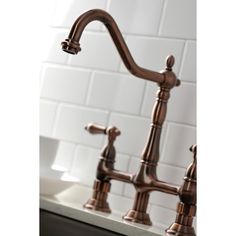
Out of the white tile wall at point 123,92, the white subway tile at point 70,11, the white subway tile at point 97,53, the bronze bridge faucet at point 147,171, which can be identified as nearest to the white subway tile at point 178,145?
the white tile wall at point 123,92

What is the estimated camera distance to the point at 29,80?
1.91 ft

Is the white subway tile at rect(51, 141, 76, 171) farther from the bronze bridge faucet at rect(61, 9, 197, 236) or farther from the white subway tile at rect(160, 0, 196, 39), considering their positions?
the white subway tile at rect(160, 0, 196, 39)

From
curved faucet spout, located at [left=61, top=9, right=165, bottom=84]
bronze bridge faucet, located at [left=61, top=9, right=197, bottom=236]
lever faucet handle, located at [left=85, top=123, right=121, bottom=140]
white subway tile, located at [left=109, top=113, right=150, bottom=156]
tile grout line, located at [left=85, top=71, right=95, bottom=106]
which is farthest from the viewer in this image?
tile grout line, located at [left=85, top=71, right=95, bottom=106]

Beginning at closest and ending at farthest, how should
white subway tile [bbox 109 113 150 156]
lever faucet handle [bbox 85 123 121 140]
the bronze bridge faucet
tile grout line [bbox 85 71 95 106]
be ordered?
the bronze bridge faucet → lever faucet handle [bbox 85 123 121 140] → white subway tile [bbox 109 113 150 156] → tile grout line [bbox 85 71 95 106]

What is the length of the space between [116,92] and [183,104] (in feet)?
0.60

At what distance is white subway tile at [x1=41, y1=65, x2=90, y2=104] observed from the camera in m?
1.35

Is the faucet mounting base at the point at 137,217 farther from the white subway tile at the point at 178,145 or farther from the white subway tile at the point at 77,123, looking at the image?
the white subway tile at the point at 77,123

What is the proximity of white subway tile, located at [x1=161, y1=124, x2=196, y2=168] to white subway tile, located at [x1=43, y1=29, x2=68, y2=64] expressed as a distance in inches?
14.3

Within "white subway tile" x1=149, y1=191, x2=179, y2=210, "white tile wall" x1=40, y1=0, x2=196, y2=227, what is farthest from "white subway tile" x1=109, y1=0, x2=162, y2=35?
"white subway tile" x1=149, y1=191, x2=179, y2=210

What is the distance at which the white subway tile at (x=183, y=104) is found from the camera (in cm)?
114

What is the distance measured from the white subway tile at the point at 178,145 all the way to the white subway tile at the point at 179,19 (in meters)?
0.19

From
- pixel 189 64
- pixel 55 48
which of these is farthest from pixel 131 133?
pixel 55 48
